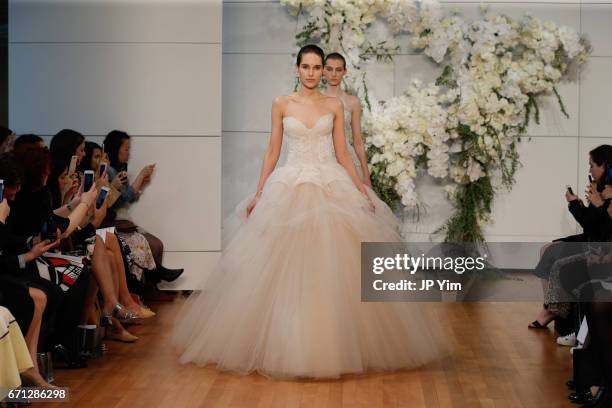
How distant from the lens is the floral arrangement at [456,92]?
755 cm

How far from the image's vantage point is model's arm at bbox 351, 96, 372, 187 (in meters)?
5.98

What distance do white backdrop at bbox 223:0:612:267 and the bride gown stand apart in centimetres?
Result: 292

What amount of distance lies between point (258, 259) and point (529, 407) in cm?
151

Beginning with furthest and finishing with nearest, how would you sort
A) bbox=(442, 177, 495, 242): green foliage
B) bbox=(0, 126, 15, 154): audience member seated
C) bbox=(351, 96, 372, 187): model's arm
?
bbox=(442, 177, 495, 242): green foliage
bbox=(351, 96, 372, 187): model's arm
bbox=(0, 126, 15, 154): audience member seated

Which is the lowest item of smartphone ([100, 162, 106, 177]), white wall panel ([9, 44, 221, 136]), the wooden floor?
the wooden floor

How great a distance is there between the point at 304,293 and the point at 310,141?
3.00 feet

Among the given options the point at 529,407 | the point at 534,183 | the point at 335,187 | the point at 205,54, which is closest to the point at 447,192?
the point at 534,183

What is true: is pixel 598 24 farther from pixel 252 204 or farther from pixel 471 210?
pixel 252 204

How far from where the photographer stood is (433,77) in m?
8.07

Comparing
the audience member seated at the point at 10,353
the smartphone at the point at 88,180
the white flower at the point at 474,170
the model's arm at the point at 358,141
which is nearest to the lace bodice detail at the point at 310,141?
the model's arm at the point at 358,141

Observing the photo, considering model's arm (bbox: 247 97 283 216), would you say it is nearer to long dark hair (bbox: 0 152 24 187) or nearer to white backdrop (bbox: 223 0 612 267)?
long dark hair (bbox: 0 152 24 187)

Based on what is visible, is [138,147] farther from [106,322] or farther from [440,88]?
[440,88]

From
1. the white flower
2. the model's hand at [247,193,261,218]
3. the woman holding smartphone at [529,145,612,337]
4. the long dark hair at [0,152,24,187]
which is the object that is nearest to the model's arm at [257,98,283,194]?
the model's hand at [247,193,261,218]

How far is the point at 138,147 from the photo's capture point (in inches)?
283
